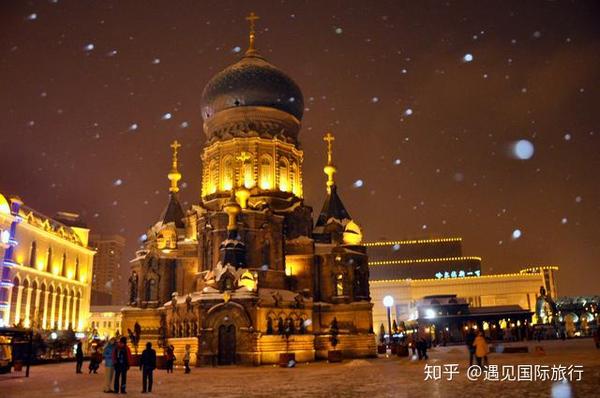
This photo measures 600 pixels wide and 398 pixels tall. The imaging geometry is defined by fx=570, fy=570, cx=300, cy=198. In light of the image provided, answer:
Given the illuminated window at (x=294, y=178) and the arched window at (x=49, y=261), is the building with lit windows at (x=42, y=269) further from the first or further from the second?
the illuminated window at (x=294, y=178)

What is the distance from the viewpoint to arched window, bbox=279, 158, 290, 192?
4369 centimetres

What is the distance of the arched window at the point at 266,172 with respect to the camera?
4306 centimetres

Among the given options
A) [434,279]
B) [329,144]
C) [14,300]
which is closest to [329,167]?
[329,144]

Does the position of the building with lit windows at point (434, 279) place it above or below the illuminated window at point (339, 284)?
above

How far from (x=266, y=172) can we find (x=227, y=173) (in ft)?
9.71

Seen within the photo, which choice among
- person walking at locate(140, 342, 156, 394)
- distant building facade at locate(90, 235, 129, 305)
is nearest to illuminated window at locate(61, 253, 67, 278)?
person walking at locate(140, 342, 156, 394)

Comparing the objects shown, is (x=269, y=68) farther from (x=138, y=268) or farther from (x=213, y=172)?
(x=138, y=268)

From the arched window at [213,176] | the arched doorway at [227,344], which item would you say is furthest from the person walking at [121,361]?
the arched window at [213,176]

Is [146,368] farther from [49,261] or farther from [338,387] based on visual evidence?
[49,261]

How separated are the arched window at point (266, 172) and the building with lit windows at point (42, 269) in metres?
22.2

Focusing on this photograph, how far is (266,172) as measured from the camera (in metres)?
43.3

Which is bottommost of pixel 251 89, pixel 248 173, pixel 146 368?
pixel 146 368

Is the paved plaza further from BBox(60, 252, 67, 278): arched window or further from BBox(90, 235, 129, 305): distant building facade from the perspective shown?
BBox(90, 235, 129, 305): distant building facade

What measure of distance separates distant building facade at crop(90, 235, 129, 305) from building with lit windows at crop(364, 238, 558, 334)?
89.4m
